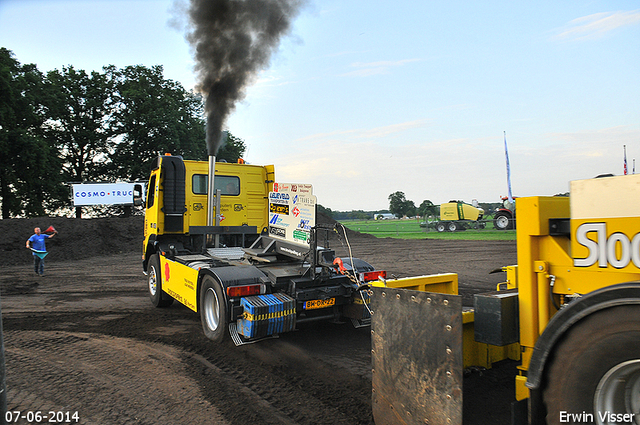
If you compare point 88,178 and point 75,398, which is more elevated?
point 88,178

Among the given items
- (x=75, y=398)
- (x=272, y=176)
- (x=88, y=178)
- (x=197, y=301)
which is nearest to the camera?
(x=75, y=398)

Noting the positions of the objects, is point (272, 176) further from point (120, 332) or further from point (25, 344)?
point (25, 344)

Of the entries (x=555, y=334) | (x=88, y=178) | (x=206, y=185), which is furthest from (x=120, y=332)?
(x=88, y=178)

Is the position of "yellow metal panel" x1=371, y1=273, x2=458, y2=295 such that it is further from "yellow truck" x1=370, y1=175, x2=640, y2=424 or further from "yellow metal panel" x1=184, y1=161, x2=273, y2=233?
"yellow metal panel" x1=184, y1=161, x2=273, y2=233

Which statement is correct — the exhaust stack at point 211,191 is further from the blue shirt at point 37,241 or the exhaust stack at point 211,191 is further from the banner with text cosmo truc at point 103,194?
the banner with text cosmo truc at point 103,194

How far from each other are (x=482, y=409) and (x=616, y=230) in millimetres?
2188

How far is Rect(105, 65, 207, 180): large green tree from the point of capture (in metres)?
34.7

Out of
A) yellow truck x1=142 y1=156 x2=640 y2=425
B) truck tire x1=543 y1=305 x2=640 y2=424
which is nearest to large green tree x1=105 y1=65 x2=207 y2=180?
yellow truck x1=142 y1=156 x2=640 y2=425

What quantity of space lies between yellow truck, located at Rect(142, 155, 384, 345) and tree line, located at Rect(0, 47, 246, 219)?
2549 centimetres

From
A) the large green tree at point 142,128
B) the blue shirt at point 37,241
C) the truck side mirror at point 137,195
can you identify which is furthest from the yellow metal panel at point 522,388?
the large green tree at point 142,128

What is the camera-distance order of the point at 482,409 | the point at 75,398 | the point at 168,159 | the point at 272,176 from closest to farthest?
the point at 482,409 → the point at 75,398 → the point at 168,159 → the point at 272,176

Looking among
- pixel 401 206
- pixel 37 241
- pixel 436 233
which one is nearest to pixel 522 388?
pixel 37 241

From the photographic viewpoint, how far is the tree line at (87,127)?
28.8 metres

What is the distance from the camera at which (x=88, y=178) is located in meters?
34.6
